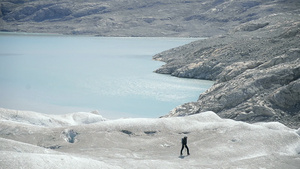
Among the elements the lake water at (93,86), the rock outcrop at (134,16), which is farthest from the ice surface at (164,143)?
the rock outcrop at (134,16)

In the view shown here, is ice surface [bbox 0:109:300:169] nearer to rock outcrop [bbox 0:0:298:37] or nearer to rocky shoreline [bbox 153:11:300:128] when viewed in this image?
rocky shoreline [bbox 153:11:300:128]

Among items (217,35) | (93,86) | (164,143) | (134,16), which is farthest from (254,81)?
(134,16)

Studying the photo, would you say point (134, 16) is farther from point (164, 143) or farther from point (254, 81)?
point (164, 143)

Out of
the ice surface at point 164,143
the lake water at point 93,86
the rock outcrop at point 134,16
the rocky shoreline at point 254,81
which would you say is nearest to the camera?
the ice surface at point 164,143

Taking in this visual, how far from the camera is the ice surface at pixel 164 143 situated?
15.0m

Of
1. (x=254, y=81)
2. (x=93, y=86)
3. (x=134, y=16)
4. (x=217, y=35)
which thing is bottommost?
(x=134, y=16)

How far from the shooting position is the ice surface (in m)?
15.0

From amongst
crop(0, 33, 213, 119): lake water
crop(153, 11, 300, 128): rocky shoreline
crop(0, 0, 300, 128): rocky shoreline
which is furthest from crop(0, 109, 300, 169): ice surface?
crop(0, 33, 213, 119): lake water

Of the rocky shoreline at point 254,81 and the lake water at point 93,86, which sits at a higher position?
the rocky shoreline at point 254,81

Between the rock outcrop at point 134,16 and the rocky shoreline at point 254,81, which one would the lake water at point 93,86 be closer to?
the rocky shoreline at point 254,81

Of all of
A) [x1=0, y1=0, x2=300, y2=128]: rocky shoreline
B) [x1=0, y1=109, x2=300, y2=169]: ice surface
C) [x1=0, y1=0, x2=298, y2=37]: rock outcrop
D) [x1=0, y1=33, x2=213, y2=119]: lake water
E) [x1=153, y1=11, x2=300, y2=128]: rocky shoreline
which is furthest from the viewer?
[x1=0, y1=0, x2=298, y2=37]: rock outcrop

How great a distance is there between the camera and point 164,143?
1773 cm

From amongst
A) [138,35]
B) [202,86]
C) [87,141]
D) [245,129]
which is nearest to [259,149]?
[245,129]

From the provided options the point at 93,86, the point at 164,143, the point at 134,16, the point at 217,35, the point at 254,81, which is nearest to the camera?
the point at 164,143
